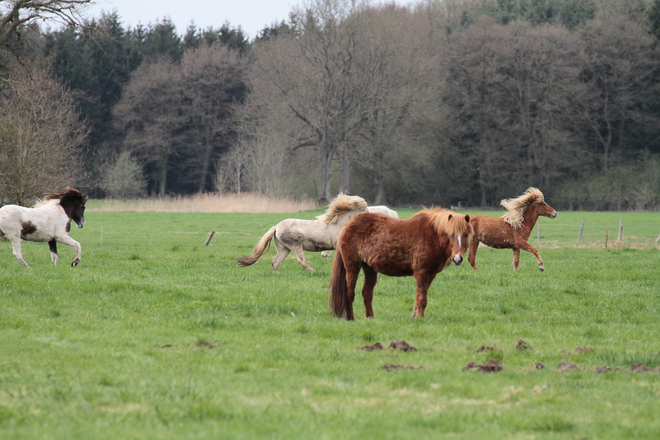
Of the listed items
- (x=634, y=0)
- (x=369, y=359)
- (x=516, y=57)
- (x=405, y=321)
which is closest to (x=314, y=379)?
(x=369, y=359)

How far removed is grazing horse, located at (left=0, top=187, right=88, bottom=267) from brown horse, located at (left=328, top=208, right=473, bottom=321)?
7897mm

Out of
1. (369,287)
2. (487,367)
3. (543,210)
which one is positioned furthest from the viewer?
(543,210)

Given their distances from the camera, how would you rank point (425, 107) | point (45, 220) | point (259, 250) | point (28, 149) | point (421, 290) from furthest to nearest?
point (425, 107) → point (28, 149) → point (259, 250) → point (45, 220) → point (421, 290)

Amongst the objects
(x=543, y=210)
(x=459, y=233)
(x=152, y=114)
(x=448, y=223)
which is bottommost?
(x=459, y=233)

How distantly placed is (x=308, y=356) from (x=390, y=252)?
8.67 ft

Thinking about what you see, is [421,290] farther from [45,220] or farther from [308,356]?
[45,220]

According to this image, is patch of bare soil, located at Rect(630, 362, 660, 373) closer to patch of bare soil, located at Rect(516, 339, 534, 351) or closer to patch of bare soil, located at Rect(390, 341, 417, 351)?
patch of bare soil, located at Rect(516, 339, 534, 351)

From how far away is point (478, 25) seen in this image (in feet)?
201

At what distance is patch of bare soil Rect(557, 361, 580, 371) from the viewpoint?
21.9 feet

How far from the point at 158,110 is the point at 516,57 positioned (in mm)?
37801

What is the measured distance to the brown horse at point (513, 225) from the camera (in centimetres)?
1667

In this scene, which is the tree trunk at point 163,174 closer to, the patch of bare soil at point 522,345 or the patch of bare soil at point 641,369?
the patch of bare soil at point 522,345

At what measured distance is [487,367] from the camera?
21.5ft

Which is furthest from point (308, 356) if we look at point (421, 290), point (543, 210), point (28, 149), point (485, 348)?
point (28, 149)
